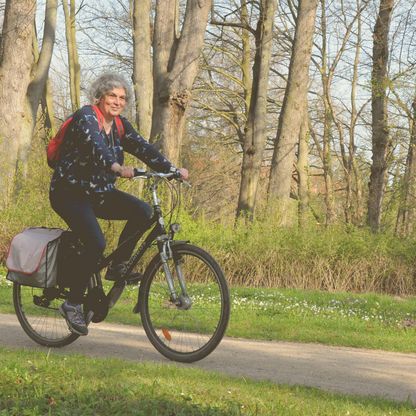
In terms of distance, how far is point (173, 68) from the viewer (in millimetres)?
13859

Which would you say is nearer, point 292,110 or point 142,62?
point 292,110

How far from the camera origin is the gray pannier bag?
19.7 feet

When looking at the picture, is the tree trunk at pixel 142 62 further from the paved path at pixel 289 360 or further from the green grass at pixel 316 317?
the paved path at pixel 289 360

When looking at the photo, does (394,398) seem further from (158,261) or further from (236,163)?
(236,163)

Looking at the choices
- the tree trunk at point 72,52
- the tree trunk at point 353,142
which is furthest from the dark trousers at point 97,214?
the tree trunk at point 72,52

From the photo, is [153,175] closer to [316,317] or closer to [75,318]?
[75,318]

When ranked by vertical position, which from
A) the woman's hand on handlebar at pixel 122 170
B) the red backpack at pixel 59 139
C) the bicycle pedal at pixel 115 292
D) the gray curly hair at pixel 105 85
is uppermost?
the gray curly hair at pixel 105 85

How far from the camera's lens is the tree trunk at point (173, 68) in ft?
44.7

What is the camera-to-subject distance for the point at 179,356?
566cm

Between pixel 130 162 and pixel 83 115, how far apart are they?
22.4 ft

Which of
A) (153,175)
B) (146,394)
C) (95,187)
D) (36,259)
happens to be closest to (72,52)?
(36,259)

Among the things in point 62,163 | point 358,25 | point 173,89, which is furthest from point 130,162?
point 358,25

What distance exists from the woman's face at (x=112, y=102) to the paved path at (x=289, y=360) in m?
1.83

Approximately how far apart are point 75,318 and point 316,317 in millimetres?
4098
